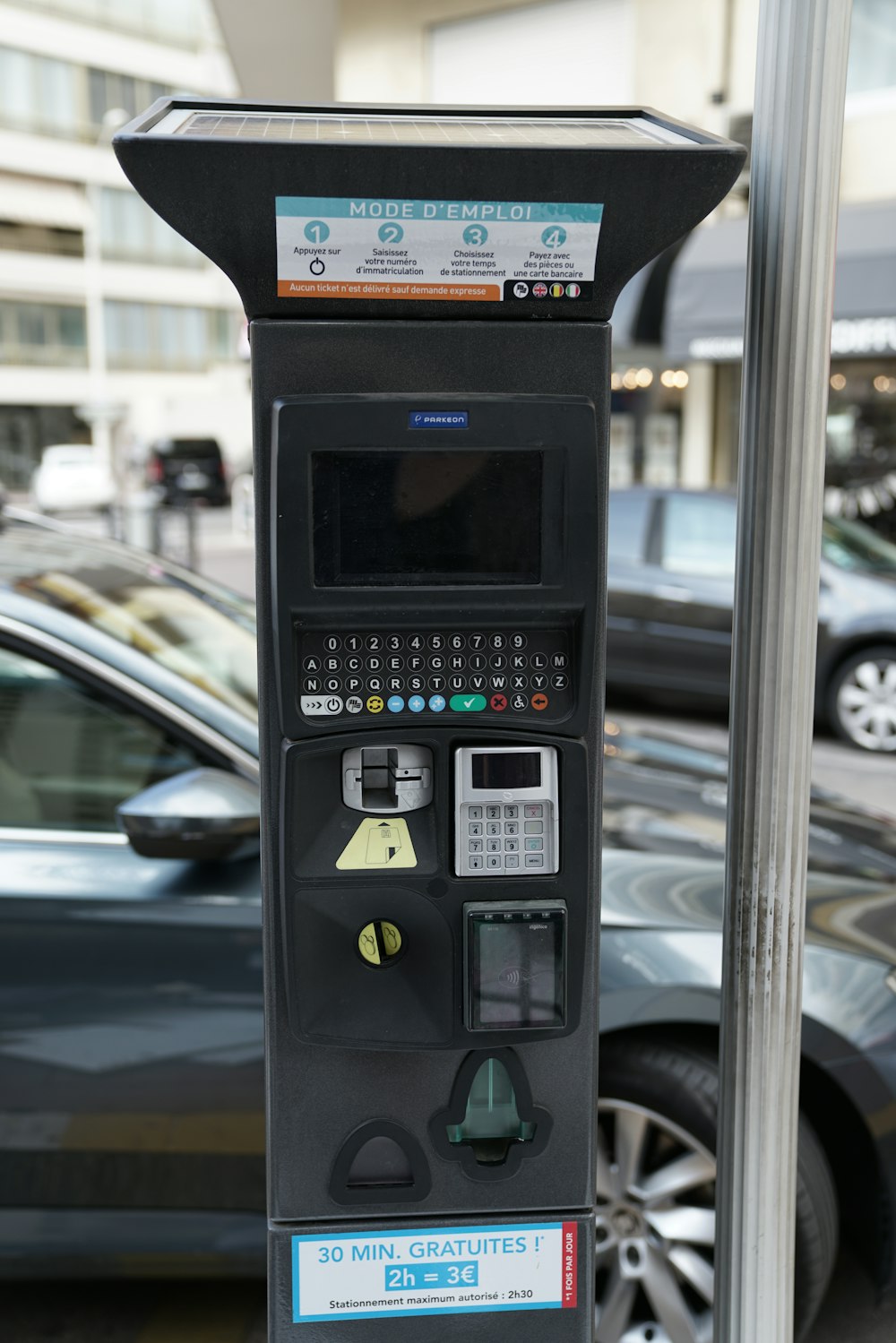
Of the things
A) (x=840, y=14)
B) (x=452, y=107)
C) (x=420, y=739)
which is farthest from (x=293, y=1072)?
(x=840, y=14)

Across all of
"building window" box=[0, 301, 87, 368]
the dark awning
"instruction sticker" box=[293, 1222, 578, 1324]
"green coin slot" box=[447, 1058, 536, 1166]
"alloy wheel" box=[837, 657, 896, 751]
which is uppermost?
"building window" box=[0, 301, 87, 368]

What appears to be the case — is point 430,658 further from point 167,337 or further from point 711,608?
point 167,337

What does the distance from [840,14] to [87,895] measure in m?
1.82

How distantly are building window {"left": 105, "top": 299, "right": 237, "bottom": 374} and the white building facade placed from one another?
1.7 inches

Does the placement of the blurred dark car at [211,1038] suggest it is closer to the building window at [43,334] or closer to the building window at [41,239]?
the building window at [43,334]

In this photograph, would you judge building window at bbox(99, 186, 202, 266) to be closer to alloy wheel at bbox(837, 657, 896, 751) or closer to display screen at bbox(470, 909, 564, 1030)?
alloy wheel at bbox(837, 657, 896, 751)

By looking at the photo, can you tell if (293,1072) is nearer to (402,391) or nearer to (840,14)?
(402,391)

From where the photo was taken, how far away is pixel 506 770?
1570 millimetres

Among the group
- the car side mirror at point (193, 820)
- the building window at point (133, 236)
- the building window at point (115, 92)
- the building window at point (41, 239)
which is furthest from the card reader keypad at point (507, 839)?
the building window at point (115, 92)

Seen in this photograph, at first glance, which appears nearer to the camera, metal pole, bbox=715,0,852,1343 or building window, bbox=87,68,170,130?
metal pole, bbox=715,0,852,1343

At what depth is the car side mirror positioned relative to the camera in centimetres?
228

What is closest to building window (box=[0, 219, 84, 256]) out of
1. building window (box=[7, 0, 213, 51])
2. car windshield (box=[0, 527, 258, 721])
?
building window (box=[7, 0, 213, 51])

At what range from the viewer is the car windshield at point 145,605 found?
8.72 ft

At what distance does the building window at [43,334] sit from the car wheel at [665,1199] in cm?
3913
